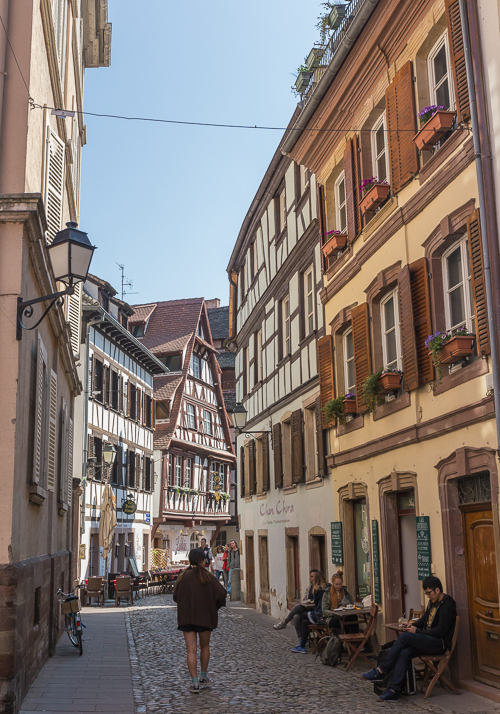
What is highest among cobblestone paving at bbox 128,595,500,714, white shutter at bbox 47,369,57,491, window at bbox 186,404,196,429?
window at bbox 186,404,196,429

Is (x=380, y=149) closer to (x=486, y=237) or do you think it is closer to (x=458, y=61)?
(x=458, y=61)

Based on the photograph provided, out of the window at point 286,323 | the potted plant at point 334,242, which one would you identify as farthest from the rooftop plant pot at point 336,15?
the window at point 286,323

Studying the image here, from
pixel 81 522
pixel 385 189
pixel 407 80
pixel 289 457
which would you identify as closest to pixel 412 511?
pixel 385 189

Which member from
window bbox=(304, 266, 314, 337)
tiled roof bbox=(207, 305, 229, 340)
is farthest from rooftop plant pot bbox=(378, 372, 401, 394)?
tiled roof bbox=(207, 305, 229, 340)

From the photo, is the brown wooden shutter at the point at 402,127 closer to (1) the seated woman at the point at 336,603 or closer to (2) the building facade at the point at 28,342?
(2) the building facade at the point at 28,342

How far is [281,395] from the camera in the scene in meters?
20.0

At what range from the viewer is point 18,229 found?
847cm

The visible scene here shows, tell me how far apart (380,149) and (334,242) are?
7.03ft

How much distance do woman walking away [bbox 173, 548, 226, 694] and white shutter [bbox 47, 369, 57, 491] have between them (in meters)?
3.03

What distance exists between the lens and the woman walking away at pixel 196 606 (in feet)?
31.1

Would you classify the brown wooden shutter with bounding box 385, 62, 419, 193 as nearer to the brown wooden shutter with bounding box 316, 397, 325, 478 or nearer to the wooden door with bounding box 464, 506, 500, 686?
the wooden door with bounding box 464, 506, 500, 686

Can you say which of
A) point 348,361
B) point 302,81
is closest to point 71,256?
point 348,361

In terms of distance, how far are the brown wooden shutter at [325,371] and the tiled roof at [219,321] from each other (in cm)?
4105

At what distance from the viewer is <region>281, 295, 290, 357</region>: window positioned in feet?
64.8
